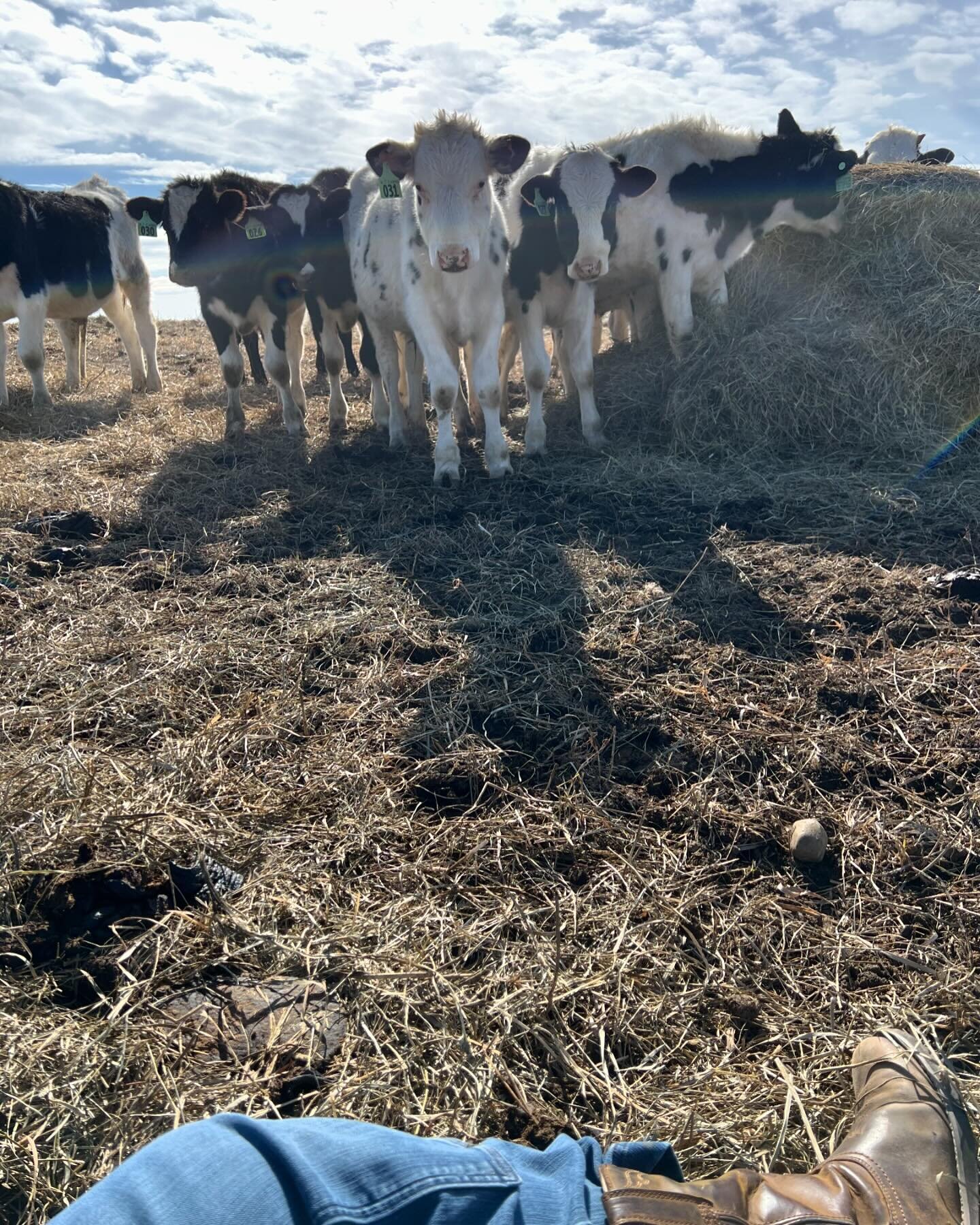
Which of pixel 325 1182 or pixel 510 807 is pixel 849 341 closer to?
pixel 510 807

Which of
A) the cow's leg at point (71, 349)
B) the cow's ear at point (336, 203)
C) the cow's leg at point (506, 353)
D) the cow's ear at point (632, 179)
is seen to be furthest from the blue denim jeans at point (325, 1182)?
the cow's leg at point (71, 349)

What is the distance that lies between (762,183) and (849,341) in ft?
8.17

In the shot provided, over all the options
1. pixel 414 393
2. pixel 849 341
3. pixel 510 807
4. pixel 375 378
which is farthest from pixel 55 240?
pixel 510 807

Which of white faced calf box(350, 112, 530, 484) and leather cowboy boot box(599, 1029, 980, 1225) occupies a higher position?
white faced calf box(350, 112, 530, 484)

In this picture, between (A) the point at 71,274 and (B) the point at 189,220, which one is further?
(A) the point at 71,274

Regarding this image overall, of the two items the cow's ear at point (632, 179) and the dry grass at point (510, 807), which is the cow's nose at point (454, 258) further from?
the cow's ear at point (632, 179)

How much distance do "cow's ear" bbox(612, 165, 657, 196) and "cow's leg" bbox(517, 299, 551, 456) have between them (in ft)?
3.75

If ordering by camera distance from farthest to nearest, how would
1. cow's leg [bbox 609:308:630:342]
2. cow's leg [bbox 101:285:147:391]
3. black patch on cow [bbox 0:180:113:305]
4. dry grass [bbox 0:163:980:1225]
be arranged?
cow's leg [bbox 101:285:147:391]
cow's leg [bbox 609:308:630:342]
black patch on cow [bbox 0:180:113:305]
dry grass [bbox 0:163:980:1225]

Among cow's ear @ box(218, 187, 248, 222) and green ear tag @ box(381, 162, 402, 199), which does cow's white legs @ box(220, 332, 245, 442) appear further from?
green ear tag @ box(381, 162, 402, 199)

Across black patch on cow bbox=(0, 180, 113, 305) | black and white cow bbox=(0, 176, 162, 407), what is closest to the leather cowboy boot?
black and white cow bbox=(0, 176, 162, 407)

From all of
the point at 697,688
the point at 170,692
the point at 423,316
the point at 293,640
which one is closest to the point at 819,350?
the point at 423,316

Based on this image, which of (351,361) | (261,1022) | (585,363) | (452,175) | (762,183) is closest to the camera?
(261,1022)

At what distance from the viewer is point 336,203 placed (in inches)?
314

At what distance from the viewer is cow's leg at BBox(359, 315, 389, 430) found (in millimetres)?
7896
